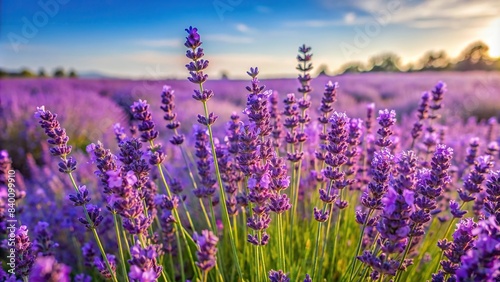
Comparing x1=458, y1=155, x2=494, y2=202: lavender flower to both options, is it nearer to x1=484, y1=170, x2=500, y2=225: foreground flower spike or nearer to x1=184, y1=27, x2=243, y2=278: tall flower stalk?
x1=484, y1=170, x2=500, y2=225: foreground flower spike

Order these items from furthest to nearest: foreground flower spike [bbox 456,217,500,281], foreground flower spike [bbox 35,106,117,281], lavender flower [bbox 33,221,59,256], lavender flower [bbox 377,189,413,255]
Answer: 1. lavender flower [bbox 33,221,59,256]
2. foreground flower spike [bbox 35,106,117,281]
3. lavender flower [bbox 377,189,413,255]
4. foreground flower spike [bbox 456,217,500,281]

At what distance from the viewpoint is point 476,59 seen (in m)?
36.2

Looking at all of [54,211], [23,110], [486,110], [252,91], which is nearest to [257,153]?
[252,91]

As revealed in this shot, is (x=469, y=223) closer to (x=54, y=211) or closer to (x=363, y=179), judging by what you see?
→ (x=363, y=179)

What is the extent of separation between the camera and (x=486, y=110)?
394 inches

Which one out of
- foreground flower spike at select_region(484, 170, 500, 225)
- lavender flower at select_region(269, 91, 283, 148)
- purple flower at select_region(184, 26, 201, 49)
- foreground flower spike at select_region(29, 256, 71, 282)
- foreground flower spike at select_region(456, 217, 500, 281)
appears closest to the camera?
Result: foreground flower spike at select_region(29, 256, 71, 282)

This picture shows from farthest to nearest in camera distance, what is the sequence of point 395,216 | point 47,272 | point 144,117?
point 144,117 < point 395,216 < point 47,272

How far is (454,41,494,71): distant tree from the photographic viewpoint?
34953 mm

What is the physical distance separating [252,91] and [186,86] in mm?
15960

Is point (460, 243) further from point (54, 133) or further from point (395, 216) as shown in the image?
point (54, 133)

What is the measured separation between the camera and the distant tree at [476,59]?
115 ft

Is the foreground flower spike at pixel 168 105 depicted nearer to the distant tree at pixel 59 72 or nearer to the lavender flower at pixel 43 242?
the lavender flower at pixel 43 242

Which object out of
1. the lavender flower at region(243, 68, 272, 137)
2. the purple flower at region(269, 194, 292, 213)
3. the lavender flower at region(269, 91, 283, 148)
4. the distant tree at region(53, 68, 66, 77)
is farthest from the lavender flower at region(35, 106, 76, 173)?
the distant tree at region(53, 68, 66, 77)

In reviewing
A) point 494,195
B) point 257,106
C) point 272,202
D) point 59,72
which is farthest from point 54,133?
point 59,72
